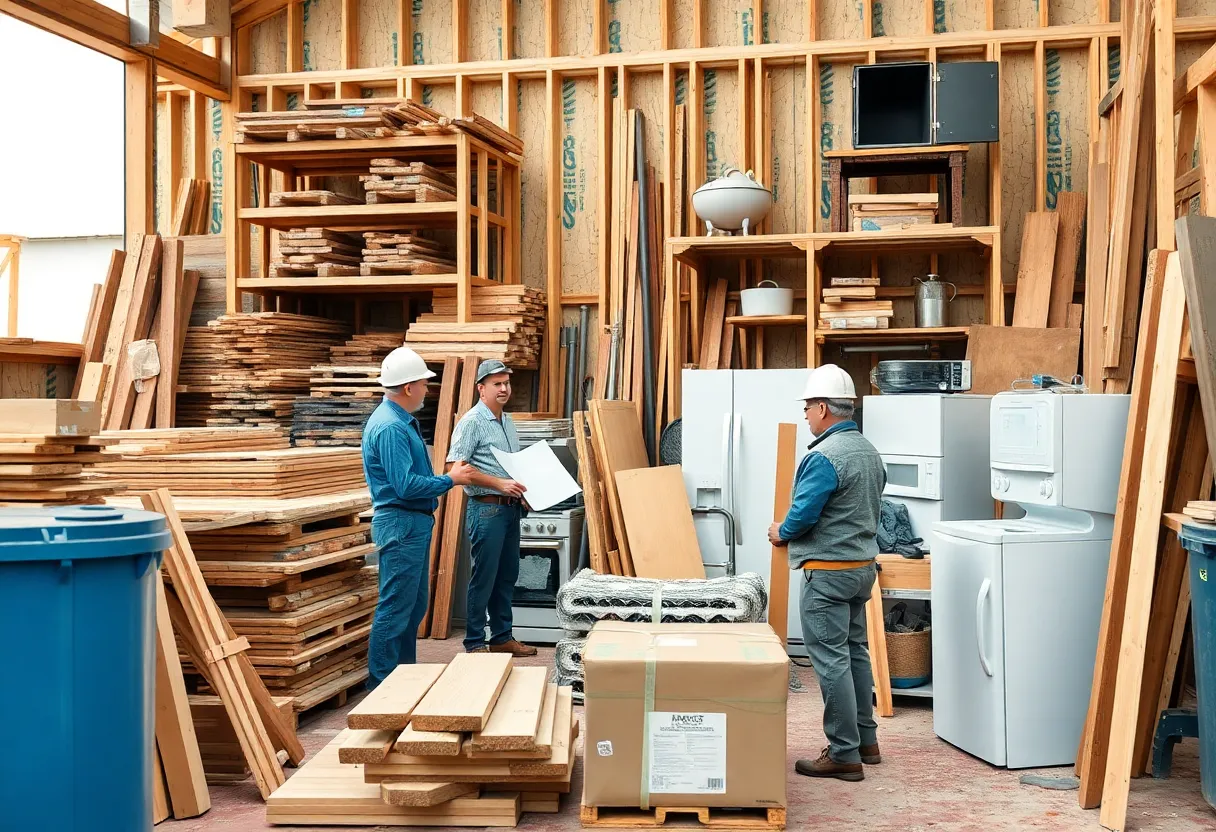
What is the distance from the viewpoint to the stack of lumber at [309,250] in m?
9.42

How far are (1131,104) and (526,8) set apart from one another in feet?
17.5

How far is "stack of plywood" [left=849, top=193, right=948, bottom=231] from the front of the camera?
27.3ft

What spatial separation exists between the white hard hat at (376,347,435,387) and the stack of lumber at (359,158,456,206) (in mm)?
3245

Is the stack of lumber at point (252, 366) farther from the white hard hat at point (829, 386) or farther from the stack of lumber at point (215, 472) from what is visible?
the white hard hat at point (829, 386)

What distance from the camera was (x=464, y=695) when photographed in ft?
15.5

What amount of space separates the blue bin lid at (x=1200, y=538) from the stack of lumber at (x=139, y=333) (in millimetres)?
7579

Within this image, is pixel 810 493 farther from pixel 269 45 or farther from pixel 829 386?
pixel 269 45

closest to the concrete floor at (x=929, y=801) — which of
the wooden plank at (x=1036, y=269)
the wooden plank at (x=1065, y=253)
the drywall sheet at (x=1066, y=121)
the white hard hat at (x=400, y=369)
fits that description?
the white hard hat at (x=400, y=369)

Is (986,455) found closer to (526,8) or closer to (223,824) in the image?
(223,824)

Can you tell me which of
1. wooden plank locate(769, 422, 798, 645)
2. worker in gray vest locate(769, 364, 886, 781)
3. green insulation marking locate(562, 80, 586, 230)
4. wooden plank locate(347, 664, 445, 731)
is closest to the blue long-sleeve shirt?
worker in gray vest locate(769, 364, 886, 781)

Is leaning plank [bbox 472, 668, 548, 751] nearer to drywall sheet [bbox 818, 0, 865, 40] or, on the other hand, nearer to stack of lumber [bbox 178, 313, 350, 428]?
stack of lumber [bbox 178, 313, 350, 428]

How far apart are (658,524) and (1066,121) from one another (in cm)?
462

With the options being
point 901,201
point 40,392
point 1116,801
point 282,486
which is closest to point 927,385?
point 901,201

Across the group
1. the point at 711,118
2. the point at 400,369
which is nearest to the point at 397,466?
the point at 400,369
